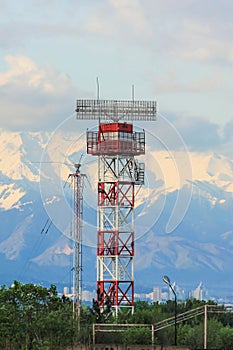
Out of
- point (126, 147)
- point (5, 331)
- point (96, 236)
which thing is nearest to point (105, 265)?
point (96, 236)

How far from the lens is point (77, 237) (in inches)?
2714

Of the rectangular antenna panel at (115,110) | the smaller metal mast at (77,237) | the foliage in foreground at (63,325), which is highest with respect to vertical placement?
the rectangular antenna panel at (115,110)

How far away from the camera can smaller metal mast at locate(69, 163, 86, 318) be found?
67.9 metres

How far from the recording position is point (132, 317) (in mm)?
72125

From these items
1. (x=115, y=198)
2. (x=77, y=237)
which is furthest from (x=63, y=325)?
(x=115, y=198)

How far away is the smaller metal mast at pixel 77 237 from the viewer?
6788 cm

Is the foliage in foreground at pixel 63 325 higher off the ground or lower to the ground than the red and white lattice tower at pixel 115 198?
lower

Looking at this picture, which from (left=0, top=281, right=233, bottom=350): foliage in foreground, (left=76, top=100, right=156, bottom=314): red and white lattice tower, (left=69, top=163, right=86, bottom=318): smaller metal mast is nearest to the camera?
(left=0, top=281, right=233, bottom=350): foliage in foreground

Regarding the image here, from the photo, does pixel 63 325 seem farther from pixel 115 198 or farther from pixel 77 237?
pixel 115 198

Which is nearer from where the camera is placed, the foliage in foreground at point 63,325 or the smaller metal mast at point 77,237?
the foliage in foreground at point 63,325

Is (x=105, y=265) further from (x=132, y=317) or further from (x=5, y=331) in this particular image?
(x=5, y=331)

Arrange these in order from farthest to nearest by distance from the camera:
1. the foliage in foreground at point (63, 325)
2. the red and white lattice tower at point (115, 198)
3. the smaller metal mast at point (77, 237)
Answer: the red and white lattice tower at point (115, 198)
the smaller metal mast at point (77, 237)
the foliage in foreground at point (63, 325)

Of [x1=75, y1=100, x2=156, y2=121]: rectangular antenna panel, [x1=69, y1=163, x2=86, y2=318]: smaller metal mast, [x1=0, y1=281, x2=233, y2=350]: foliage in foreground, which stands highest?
[x1=75, y1=100, x2=156, y2=121]: rectangular antenna panel

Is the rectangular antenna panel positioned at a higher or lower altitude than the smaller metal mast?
higher
